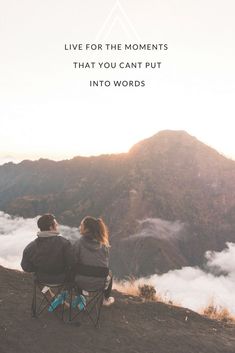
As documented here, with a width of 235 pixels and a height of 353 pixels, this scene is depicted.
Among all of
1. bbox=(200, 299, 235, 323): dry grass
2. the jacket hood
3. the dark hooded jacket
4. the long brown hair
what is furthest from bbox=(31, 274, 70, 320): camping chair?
bbox=(200, 299, 235, 323): dry grass

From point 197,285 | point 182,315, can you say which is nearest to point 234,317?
point 182,315

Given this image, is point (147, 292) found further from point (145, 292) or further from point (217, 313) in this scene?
point (217, 313)

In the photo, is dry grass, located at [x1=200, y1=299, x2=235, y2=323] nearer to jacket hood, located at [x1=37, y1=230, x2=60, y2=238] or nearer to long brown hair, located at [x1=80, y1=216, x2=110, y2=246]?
long brown hair, located at [x1=80, y1=216, x2=110, y2=246]

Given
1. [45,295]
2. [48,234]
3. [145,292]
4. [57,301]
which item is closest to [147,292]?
[145,292]

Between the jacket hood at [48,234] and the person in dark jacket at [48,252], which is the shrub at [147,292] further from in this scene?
the jacket hood at [48,234]

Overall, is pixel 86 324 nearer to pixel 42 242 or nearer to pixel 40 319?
pixel 40 319
